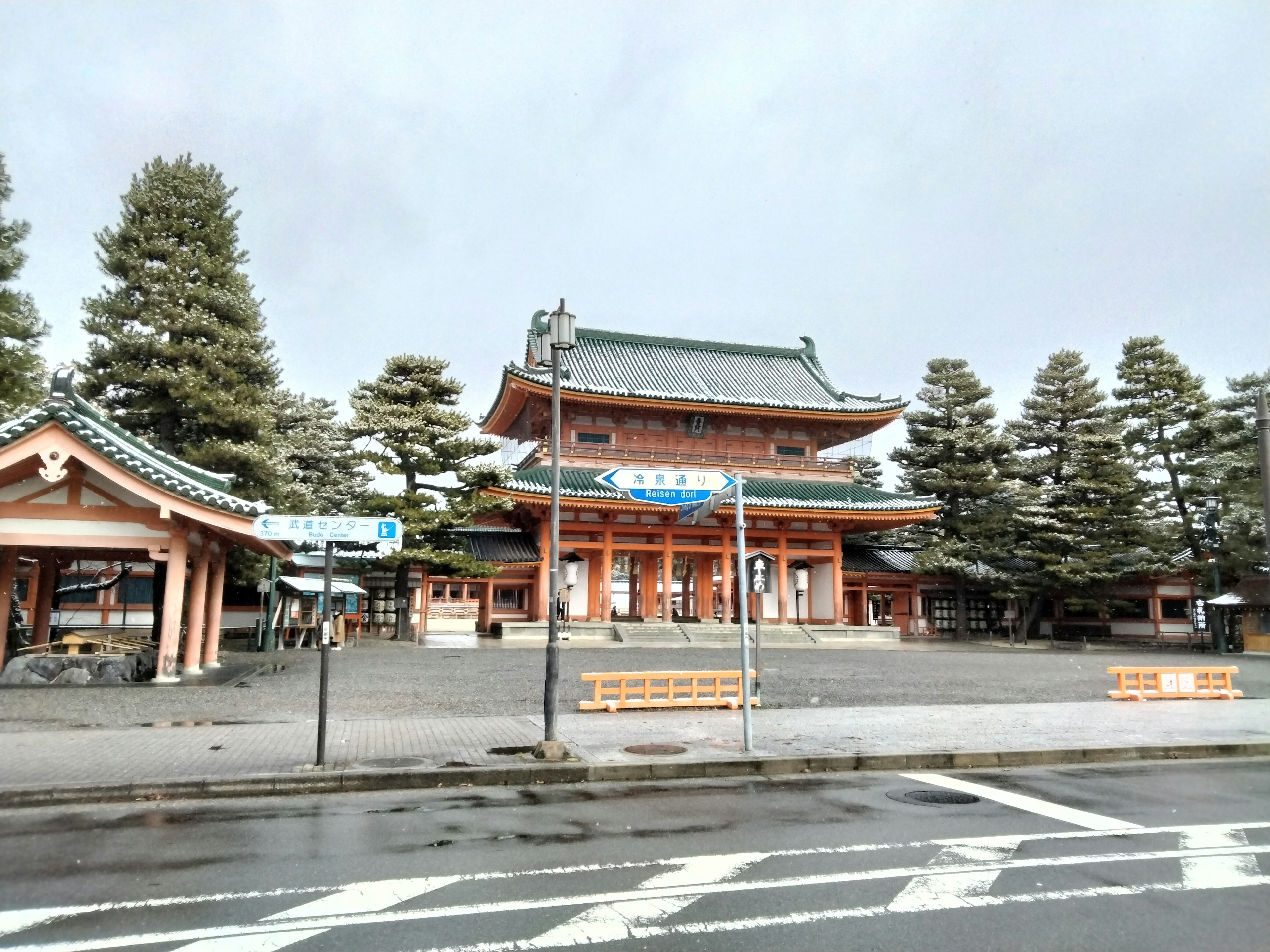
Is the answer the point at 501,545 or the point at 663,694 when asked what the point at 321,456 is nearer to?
the point at 501,545

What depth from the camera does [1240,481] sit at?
31078 millimetres

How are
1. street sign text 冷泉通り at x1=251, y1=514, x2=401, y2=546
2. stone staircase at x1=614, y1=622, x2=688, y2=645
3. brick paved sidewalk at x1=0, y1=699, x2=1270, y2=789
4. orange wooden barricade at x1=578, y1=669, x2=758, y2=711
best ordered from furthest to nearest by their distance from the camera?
stone staircase at x1=614, y1=622, x2=688, y2=645, orange wooden barricade at x1=578, y1=669, x2=758, y2=711, street sign text 冷泉通り at x1=251, y1=514, x2=401, y2=546, brick paved sidewalk at x1=0, y1=699, x2=1270, y2=789

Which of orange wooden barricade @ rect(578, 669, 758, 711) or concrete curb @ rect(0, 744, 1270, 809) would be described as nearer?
concrete curb @ rect(0, 744, 1270, 809)

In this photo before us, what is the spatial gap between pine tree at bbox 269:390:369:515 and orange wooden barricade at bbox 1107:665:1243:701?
23474 millimetres

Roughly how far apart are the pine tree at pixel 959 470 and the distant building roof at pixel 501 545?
16.1 meters

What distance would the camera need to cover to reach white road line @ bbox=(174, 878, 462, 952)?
13.4ft

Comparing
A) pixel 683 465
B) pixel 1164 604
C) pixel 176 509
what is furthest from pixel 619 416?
pixel 1164 604

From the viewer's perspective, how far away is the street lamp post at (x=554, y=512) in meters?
9.02

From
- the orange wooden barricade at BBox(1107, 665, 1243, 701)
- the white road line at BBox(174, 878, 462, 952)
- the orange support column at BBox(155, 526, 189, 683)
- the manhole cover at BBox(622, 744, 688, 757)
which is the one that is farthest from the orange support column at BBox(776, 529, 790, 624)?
the white road line at BBox(174, 878, 462, 952)

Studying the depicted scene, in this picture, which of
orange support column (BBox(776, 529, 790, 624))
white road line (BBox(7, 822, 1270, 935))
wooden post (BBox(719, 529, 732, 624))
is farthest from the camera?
orange support column (BBox(776, 529, 790, 624))

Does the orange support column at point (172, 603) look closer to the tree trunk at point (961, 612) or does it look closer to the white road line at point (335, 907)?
the white road line at point (335, 907)

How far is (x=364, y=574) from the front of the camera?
2936 centimetres

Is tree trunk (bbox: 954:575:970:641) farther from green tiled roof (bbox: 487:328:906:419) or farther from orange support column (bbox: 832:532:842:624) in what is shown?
green tiled roof (bbox: 487:328:906:419)

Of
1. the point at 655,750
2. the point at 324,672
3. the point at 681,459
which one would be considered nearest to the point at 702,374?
the point at 681,459
